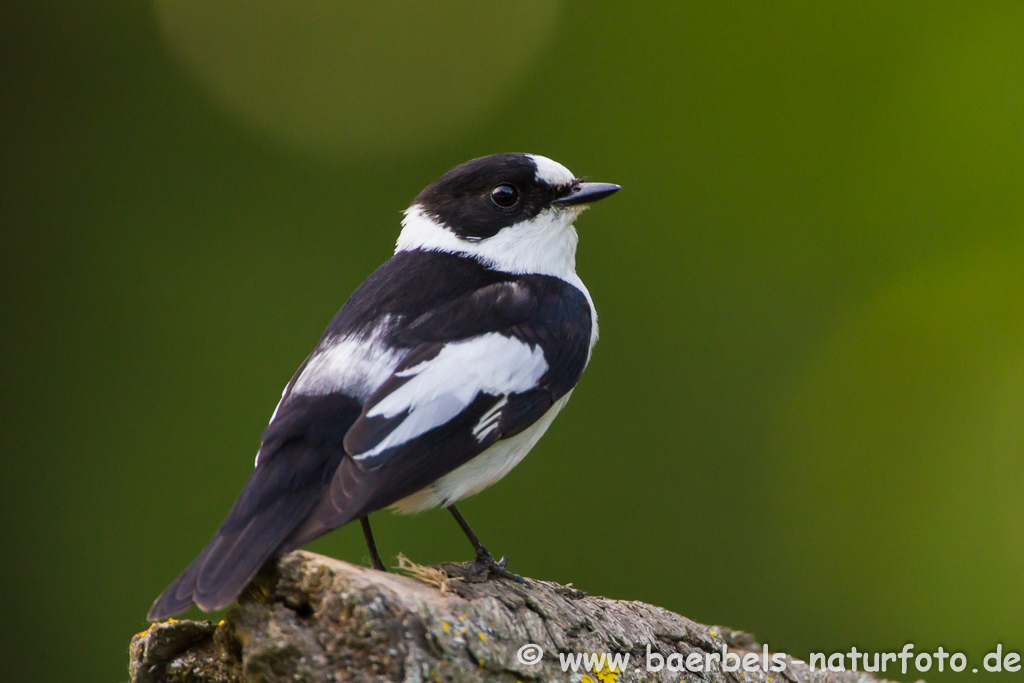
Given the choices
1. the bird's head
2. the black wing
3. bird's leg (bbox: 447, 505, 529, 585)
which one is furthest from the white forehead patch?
bird's leg (bbox: 447, 505, 529, 585)

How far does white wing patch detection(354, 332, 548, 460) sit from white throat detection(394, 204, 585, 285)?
0.49 m

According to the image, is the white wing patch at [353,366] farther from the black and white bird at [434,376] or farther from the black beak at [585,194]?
the black beak at [585,194]

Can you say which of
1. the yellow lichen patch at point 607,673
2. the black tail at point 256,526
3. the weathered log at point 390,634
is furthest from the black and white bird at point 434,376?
the yellow lichen patch at point 607,673

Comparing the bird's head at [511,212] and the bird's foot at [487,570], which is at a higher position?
the bird's head at [511,212]

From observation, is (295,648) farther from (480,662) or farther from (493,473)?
(493,473)

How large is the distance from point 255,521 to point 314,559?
18 cm

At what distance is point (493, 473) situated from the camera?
2.62 m

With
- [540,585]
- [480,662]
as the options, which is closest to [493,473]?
[540,585]

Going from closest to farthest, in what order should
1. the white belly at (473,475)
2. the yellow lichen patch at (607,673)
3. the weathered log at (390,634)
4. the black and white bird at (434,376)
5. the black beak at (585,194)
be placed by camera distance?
the weathered log at (390,634)
the black and white bird at (434,376)
the yellow lichen patch at (607,673)
the white belly at (473,475)
the black beak at (585,194)

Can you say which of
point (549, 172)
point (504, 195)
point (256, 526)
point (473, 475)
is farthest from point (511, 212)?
point (256, 526)

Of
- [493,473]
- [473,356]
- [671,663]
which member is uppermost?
[473,356]

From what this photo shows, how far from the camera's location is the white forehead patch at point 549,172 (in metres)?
3.15

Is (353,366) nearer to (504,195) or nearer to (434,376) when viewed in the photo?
(434,376)

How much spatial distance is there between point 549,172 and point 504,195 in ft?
0.55
